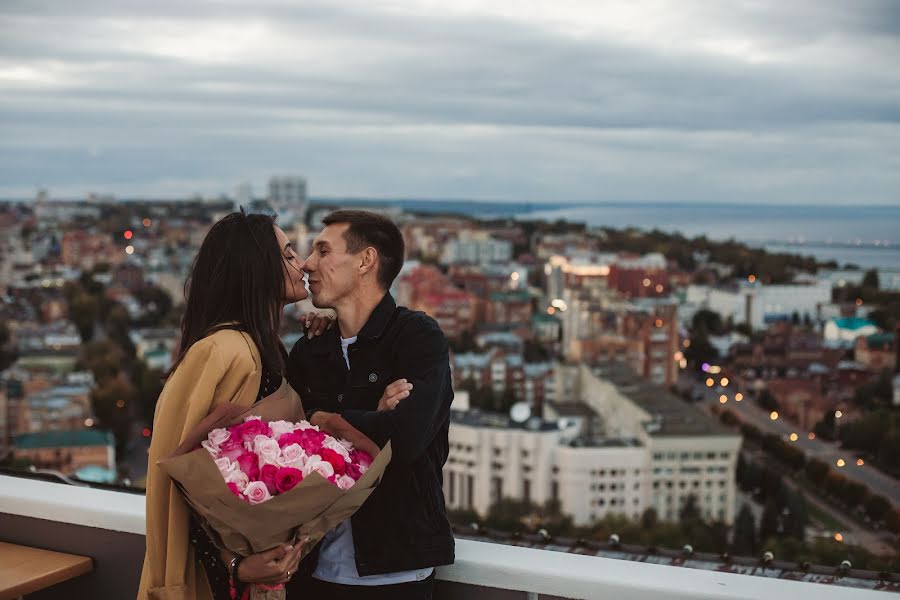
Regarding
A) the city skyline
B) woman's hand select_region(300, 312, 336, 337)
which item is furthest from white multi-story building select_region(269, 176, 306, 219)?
woman's hand select_region(300, 312, 336, 337)

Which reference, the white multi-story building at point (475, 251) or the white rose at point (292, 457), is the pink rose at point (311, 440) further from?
the white multi-story building at point (475, 251)

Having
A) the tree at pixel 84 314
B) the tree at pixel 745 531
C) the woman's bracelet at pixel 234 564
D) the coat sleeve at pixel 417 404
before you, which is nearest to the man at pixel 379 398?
the coat sleeve at pixel 417 404

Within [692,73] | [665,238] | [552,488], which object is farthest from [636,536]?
[665,238]

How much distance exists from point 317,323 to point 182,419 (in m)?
0.19

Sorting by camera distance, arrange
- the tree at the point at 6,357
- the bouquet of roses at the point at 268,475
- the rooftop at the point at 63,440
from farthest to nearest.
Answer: the tree at the point at 6,357
the rooftop at the point at 63,440
the bouquet of roses at the point at 268,475

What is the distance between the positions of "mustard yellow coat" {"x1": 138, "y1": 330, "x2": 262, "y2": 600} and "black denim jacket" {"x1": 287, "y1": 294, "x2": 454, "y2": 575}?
0.08 meters

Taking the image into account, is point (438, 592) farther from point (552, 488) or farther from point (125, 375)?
point (125, 375)

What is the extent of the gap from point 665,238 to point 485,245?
7.06 meters

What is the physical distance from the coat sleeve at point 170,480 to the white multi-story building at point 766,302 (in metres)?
29.3

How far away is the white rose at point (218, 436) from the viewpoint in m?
0.92

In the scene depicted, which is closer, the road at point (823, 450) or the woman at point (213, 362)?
the woman at point (213, 362)

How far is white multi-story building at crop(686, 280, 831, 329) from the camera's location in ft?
96.9

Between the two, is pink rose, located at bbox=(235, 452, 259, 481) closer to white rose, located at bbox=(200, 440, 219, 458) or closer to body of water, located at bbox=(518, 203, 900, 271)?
white rose, located at bbox=(200, 440, 219, 458)

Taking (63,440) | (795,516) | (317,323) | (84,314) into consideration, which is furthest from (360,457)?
(84,314)
